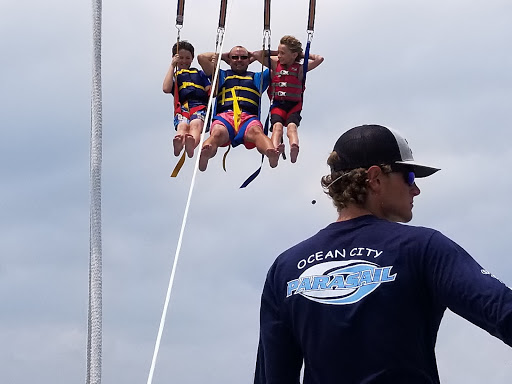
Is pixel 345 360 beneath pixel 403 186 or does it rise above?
beneath

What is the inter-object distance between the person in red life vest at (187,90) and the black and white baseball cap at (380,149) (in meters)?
6.73

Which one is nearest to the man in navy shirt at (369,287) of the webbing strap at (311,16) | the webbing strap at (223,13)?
the webbing strap at (223,13)

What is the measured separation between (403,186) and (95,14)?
2.04 m

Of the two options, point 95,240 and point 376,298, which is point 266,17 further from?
point 376,298

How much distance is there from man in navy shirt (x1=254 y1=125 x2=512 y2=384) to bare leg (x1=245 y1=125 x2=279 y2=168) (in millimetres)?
→ 6549

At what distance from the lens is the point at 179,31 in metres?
9.22

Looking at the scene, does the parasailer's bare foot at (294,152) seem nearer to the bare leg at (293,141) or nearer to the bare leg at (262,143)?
the bare leg at (293,141)

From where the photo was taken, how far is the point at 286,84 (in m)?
9.66

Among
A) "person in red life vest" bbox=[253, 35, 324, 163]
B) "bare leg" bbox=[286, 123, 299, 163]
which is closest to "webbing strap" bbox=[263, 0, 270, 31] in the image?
"person in red life vest" bbox=[253, 35, 324, 163]

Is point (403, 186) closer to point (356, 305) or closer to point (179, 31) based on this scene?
point (356, 305)

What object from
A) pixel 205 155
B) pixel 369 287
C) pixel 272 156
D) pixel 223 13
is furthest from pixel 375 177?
pixel 205 155

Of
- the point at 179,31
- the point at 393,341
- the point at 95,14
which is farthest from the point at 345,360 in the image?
the point at 179,31

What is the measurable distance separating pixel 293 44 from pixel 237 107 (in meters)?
0.87

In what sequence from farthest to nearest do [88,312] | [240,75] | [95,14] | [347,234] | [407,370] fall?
[240,75]
[95,14]
[88,312]
[347,234]
[407,370]
